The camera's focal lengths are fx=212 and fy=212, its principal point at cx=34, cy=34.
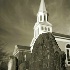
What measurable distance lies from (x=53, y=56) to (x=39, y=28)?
20732 millimetres

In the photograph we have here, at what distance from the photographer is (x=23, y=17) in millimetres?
13289

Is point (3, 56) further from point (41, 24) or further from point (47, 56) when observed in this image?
point (41, 24)

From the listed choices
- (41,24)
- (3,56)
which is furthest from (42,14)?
(3,56)

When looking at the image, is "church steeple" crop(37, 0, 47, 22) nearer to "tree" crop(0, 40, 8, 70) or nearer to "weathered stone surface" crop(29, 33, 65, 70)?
"tree" crop(0, 40, 8, 70)

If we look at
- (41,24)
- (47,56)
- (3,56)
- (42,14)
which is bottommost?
(47,56)

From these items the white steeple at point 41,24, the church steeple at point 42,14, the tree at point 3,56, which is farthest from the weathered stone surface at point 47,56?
the church steeple at point 42,14

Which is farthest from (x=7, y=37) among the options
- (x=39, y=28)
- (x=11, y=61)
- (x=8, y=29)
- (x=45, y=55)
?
(x=39, y=28)

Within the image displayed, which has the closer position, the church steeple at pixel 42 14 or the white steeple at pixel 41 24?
the white steeple at pixel 41 24

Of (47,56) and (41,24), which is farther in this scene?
(41,24)

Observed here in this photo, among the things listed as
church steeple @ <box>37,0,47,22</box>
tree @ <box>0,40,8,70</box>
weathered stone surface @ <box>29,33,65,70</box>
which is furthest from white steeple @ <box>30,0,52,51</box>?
weathered stone surface @ <box>29,33,65,70</box>

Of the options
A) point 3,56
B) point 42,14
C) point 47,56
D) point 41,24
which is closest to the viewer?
point 47,56

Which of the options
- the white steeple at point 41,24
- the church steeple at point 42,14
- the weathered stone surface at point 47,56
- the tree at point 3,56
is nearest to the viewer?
A: the weathered stone surface at point 47,56

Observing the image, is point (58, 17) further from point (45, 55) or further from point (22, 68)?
point (45, 55)

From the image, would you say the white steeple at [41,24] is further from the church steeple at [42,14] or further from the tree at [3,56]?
the tree at [3,56]
